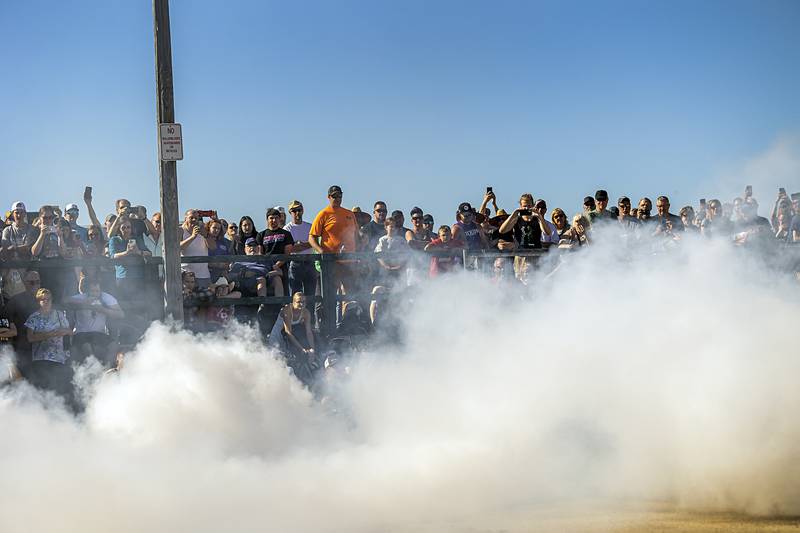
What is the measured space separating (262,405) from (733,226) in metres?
5.11

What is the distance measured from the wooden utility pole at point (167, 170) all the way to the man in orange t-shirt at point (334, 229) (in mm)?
2051

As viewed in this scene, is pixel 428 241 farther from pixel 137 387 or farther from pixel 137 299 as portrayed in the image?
pixel 137 387

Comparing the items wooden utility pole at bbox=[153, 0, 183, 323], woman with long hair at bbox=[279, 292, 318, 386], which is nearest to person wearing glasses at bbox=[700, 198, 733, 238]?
woman with long hair at bbox=[279, 292, 318, 386]

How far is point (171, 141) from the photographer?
438 inches

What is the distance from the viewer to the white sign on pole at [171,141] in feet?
36.5

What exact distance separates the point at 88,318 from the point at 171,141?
220cm

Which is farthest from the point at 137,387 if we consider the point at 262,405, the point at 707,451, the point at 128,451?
the point at 707,451

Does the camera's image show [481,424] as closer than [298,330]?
Yes

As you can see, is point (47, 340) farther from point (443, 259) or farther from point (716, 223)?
point (716, 223)

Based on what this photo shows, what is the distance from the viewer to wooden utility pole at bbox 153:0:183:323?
11.2 meters

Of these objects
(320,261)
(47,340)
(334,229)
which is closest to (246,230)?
(334,229)

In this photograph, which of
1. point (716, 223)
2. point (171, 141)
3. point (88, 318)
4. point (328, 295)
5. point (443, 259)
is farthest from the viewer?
point (443, 259)

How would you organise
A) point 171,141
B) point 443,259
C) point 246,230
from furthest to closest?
point 246,230 → point 443,259 → point 171,141

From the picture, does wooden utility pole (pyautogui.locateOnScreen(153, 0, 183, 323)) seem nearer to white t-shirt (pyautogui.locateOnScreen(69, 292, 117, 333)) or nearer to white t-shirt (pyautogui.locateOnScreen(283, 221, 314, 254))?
white t-shirt (pyautogui.locateOnScreen(69, 292, 117, 333))
